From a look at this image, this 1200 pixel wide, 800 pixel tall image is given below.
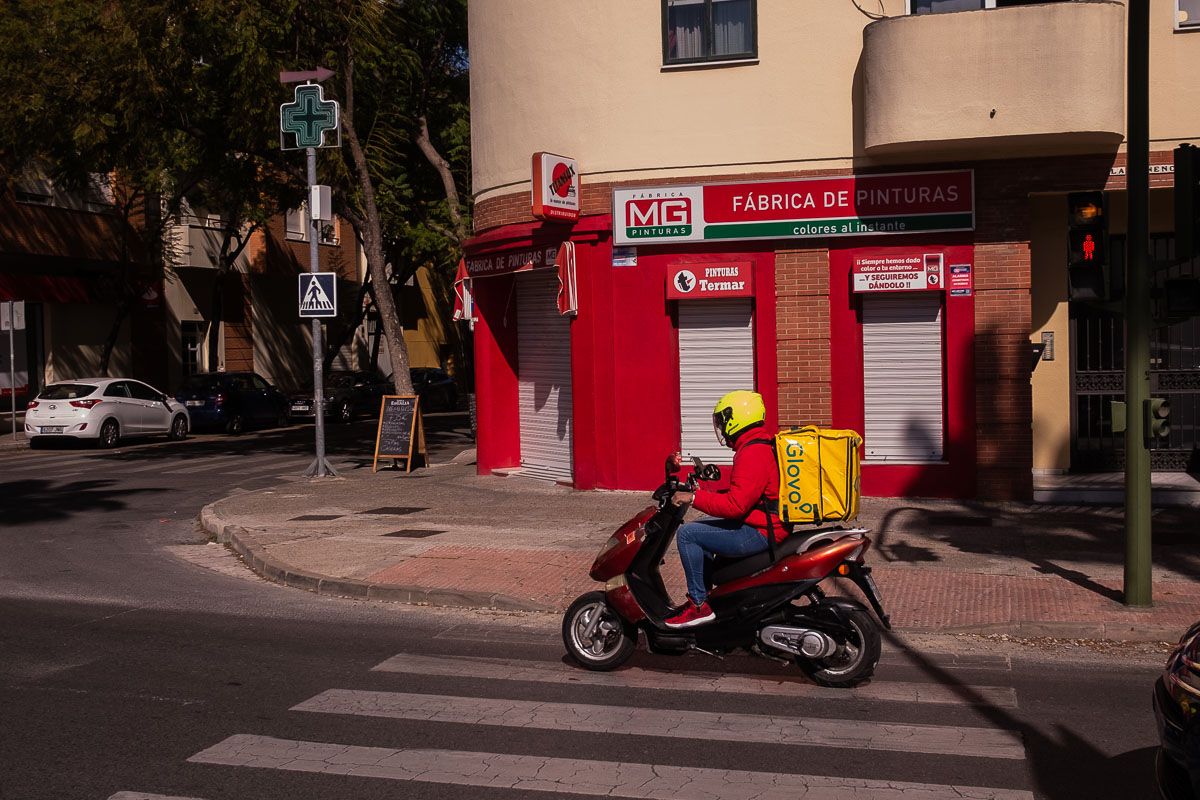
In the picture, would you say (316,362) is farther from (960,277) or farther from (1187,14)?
(1187,14)

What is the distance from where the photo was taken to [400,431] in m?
20.1

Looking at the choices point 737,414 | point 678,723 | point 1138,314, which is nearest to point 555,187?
point 1138,314

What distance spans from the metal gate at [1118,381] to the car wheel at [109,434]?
2003cm

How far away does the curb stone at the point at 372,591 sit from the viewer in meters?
9.73

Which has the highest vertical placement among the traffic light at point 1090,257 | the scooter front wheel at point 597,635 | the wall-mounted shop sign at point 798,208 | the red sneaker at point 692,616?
the wall-mounted shop sign at point 798,208

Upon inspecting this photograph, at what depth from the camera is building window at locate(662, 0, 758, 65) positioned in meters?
15.5

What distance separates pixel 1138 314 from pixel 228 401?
2700 centimetres

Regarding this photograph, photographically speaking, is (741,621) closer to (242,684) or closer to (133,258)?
(242,684)

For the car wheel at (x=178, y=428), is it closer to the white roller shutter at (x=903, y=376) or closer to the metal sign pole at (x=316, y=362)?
the metal sign pole at (x=316, y=362)

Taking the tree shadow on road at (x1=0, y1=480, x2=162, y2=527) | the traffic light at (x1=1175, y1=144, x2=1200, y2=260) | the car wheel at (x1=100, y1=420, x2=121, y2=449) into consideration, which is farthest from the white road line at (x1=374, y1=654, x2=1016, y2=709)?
the car wheel at (x1=100, y1=420, x2=121, y2=449)

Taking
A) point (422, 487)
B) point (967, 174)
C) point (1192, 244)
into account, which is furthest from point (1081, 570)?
point (422, 487)

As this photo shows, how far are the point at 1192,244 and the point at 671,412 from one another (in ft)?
26.9

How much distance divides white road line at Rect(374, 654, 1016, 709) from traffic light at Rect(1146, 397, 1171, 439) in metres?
2.49

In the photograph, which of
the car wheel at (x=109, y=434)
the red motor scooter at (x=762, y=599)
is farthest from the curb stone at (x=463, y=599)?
the car wheel at (x=109, y=434)
